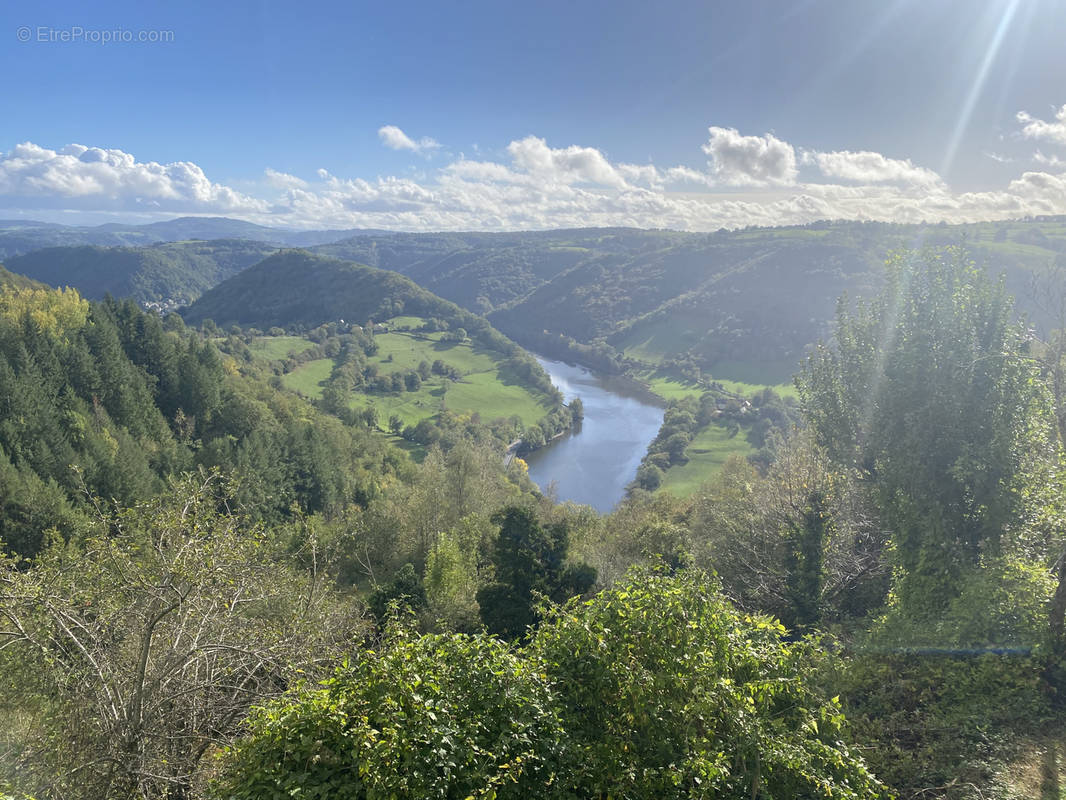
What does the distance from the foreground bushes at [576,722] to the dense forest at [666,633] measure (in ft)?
0.11

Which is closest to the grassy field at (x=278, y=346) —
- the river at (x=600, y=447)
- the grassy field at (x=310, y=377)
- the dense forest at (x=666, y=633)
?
the grassy field at (x=310, y=377)

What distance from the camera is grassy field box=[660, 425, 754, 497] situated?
71312mm

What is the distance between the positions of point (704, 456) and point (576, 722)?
8008 centimetres

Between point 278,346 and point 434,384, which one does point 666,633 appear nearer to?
point 434,384

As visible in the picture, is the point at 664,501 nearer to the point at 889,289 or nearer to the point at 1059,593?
the point at 889,289

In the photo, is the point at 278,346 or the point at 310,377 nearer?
the point at 310,377

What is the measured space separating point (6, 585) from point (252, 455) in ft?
132

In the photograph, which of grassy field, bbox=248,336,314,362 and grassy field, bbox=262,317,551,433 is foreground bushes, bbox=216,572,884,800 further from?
grassy field, bbox=248,336,314,362

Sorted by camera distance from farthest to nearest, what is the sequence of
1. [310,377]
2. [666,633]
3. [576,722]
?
[310,377] → [666,633] → [576,722]

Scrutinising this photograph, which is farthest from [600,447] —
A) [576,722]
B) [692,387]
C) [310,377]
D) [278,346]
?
[576,722]

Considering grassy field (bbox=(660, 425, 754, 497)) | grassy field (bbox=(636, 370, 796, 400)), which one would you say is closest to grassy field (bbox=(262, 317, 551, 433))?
grassy field (bbox=(660, 425, 754, 497))

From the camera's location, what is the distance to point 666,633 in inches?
258

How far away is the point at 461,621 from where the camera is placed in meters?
22.7

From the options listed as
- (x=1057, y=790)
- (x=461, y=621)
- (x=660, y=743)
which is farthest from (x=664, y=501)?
(x=660, y=743)
